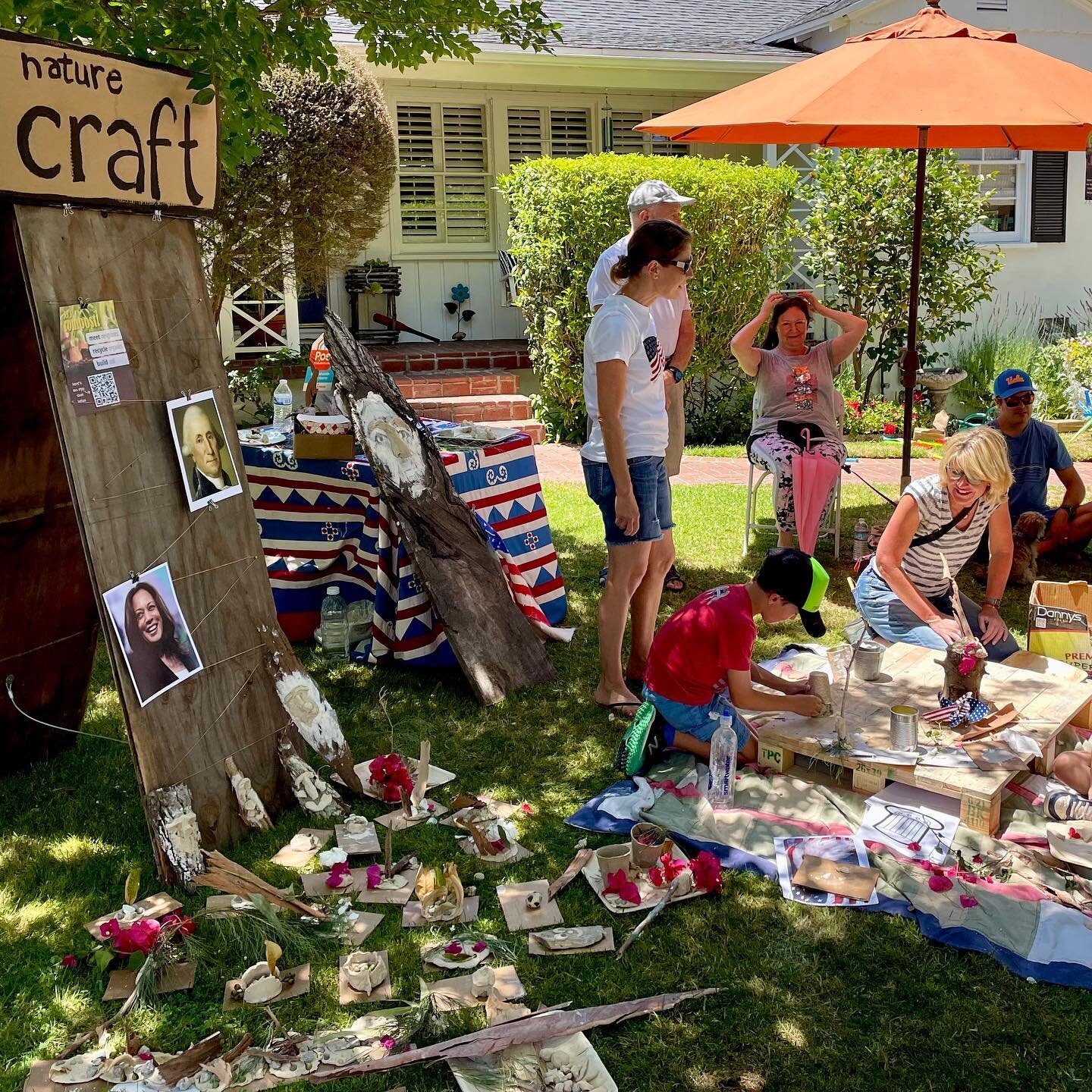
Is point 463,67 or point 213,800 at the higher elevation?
point 463,67

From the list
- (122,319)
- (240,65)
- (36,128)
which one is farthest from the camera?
(240,65)

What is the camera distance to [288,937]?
10.8ft

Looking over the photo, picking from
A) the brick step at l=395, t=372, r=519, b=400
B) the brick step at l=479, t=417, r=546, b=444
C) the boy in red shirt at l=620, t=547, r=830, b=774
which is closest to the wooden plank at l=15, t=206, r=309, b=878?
the boy in red shirt at l=620, t=547, r=830, b=774

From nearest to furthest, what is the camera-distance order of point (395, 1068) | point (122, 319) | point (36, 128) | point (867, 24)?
1. point (395, 1068)
2. point (36, 128)
3. point (122, 319)
4. point (867, 24)

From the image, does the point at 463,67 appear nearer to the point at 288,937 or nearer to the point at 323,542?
the point at 323,542

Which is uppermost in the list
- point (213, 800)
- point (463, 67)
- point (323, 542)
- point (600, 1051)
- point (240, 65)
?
point (463, 67)

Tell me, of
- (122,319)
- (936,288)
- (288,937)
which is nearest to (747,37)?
(936,288)

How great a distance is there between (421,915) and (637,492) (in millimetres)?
1985

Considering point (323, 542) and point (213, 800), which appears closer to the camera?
point (213, 800)

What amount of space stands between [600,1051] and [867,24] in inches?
530

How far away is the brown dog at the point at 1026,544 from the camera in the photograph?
21.6 ft

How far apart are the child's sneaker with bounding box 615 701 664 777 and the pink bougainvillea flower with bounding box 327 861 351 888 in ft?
3.54

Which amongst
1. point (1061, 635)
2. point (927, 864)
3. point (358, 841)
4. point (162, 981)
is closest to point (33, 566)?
point (358, 841)

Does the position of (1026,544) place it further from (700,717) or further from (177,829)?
(177,829)
